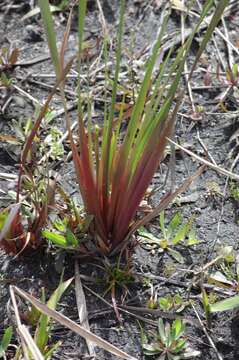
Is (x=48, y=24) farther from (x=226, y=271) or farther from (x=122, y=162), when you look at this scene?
(x=226, y=271)

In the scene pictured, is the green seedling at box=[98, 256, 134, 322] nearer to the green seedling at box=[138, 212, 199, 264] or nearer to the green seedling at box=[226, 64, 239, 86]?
the green seedling at box=[138, 212, 199, 264]

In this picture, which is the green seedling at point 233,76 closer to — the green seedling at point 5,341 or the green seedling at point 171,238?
the green seedling at point 171,238

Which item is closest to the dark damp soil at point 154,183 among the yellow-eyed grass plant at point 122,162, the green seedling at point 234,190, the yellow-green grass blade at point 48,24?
the green seedling at point 234,190

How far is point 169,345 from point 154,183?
45cm

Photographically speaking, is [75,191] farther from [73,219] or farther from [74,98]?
[74,98]

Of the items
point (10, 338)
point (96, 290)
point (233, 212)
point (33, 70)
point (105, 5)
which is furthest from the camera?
point (105, 5)

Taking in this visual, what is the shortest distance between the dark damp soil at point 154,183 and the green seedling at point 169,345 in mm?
23

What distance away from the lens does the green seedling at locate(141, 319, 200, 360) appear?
1144 millimetres

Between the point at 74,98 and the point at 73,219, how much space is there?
502mm

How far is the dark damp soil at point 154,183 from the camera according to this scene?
1197mm

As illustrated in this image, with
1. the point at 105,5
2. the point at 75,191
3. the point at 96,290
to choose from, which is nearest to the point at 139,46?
the point at 105,5

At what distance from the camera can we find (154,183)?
147 cm

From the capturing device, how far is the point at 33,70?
1.74 m

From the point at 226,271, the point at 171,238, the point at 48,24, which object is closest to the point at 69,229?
the point at 171,238
